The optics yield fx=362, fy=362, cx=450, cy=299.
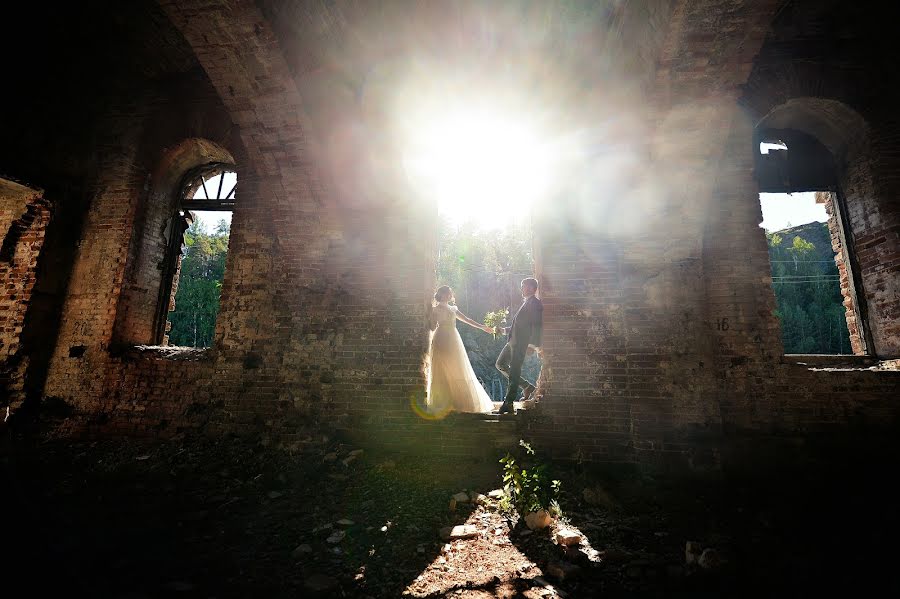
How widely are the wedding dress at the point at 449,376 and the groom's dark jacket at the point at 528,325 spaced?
808mm

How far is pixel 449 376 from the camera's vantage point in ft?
15.6

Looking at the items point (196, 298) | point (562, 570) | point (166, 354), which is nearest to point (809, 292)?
point (562, 570)

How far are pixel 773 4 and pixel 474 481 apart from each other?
16.1 feet

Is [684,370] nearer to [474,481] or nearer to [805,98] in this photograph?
[474,481]

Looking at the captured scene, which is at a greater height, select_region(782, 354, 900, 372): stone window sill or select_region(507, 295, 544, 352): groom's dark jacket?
select_region(507, 295, 544, 352): groom's dark jacket

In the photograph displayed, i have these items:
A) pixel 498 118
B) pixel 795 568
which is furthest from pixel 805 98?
pixel 795 568

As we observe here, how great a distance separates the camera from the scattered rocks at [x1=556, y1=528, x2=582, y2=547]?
258 cm

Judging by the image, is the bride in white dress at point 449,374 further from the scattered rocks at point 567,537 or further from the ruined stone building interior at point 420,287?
the scattered rocks at point 567,537

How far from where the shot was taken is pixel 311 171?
14.4 feet

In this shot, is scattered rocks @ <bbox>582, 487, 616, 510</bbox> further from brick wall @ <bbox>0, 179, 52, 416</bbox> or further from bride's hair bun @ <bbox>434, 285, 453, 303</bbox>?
brick wall @ <bbox>0, 179, 52, 416</bbox>

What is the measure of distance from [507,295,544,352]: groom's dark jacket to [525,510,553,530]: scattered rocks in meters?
1.86

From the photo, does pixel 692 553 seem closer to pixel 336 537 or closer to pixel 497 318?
pixel 336 537

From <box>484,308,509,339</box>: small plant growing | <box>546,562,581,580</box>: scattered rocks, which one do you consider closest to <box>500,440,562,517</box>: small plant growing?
<box>546,562,581,580</box>: scattered rocks

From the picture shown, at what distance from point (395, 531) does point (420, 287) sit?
2576 mm
